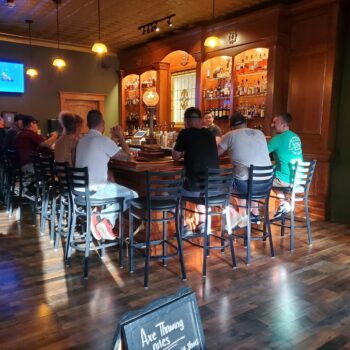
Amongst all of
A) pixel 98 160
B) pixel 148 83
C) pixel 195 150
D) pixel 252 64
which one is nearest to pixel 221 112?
pixel 252 64

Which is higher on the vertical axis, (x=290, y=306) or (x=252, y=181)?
(x=252, y=181)

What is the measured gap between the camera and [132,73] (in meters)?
8.80

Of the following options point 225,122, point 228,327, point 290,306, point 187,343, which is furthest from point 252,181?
point 225,122

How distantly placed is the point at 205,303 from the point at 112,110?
294 inches

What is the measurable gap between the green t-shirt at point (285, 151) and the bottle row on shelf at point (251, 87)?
1837 mm

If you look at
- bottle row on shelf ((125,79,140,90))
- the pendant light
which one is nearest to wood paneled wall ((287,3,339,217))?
bottle row on shelf ((125,79,140,90))

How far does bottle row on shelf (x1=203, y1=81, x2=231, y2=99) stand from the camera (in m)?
6.49

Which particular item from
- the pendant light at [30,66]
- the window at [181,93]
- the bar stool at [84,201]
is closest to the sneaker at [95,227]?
the bar stool at [84,201]

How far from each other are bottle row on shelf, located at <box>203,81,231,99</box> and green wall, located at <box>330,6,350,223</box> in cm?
199

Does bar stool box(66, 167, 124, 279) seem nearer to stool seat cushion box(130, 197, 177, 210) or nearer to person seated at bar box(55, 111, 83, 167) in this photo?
stool seat cushion box(130, 197, 177, 210)

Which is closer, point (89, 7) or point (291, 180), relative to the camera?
point (291, 180)

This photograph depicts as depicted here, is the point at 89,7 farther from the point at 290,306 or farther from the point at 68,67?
the point at 290,306

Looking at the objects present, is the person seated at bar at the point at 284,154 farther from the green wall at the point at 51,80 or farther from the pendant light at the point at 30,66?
the green wall at the point at 51,80

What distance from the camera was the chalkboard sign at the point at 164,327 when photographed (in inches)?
52.1
